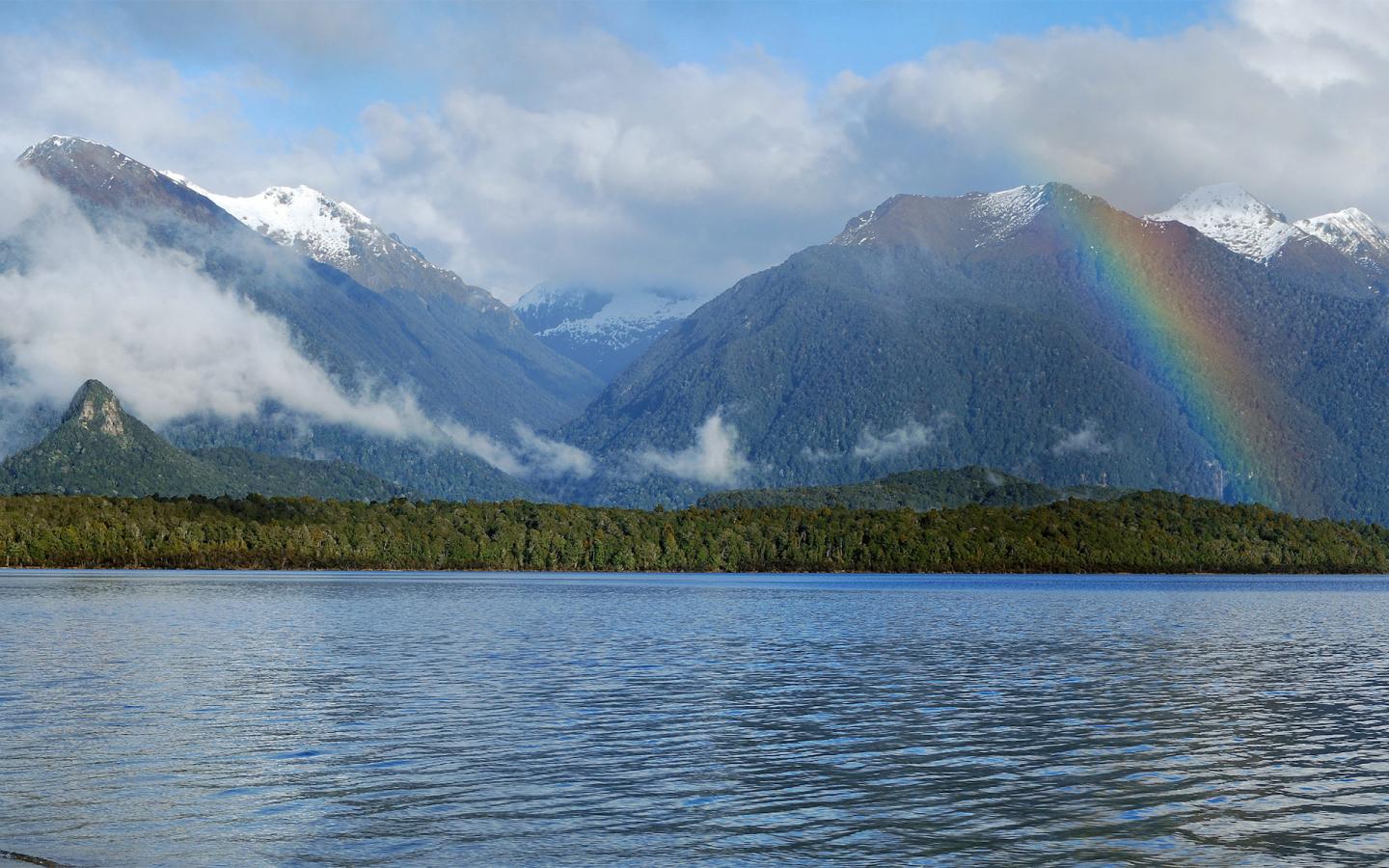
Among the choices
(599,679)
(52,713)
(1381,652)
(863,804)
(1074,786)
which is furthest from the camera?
(1381,652)

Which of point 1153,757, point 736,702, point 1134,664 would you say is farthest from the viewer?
point 1134,664

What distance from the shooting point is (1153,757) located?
48.5 metres

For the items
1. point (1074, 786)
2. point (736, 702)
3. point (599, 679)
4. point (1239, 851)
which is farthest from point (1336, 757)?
point (599, 679)

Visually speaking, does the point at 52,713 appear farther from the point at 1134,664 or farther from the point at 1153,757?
the point at 1134,664

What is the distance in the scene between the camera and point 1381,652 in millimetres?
98562

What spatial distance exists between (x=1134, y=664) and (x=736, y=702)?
3376cm

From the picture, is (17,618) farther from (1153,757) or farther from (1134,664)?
(1153,757)

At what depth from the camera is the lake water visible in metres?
34.9

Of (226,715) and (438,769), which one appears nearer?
(438,769)

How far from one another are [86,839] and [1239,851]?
28189mm

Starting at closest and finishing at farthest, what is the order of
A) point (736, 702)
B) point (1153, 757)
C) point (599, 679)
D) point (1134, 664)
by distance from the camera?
point (1153, 757), point (736, 702), point (599, 679), point (1134, 664)

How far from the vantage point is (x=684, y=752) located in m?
49.0

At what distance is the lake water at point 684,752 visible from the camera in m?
34.9

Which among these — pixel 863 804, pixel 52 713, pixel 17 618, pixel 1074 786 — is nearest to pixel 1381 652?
pixel 1074 786
